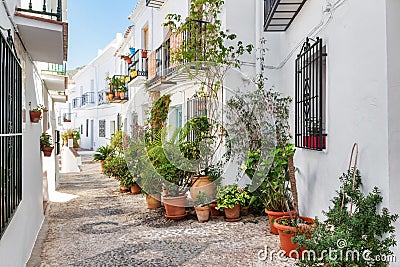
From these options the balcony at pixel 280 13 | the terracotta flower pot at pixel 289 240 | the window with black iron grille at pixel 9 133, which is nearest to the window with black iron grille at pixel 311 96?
the balcony at pixel 280 13

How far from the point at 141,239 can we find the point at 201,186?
173 cm

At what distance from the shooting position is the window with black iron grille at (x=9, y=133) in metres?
2.83

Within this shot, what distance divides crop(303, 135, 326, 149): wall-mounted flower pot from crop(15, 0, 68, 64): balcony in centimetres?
329

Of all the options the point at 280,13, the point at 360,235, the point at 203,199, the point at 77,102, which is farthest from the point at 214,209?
the point at 77,102

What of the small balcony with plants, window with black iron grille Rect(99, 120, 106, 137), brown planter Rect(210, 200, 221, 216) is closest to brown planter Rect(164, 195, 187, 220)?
brown planter Rect(210, 200, 221, 216)

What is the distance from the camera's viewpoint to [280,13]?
5348mm

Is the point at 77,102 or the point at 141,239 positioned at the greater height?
the point at 77,102

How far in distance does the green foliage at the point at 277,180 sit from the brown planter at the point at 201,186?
1343mm

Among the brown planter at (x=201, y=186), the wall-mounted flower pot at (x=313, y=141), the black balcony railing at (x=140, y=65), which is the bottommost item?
the brown planter at (x=201, y=186)

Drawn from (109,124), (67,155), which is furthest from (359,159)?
(109,124)

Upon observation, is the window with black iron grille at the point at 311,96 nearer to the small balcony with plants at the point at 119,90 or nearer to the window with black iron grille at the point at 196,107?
the window with black iron grille at the point at 196,107

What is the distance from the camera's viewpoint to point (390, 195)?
2838mm

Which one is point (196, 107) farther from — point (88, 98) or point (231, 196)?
point (88, 98)

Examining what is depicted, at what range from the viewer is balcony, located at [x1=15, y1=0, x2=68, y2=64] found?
13.3 feet
